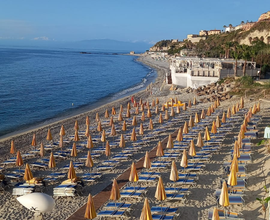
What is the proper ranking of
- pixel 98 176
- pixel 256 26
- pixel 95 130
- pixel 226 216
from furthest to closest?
pixel 256 26 → pixel 95 130 → pixel 98 176 → pixel 226 216

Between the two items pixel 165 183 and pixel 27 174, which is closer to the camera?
pixel 27 174

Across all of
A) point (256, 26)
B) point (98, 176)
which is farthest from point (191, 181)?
point (256, 26)

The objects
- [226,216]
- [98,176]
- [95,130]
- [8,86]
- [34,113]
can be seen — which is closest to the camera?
[226,216]

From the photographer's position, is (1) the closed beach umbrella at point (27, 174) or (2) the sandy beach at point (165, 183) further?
(1) the closed beach umbrella at point (27, 174)

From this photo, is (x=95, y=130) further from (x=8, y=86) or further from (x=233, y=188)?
(x=8, y=86)

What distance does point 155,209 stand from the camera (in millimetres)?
10039

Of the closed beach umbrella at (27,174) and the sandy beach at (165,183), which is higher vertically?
the closed beach umbrella at (27,174)

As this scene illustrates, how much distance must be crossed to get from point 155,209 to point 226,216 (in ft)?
7.32

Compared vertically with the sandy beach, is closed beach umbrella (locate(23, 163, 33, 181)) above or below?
above

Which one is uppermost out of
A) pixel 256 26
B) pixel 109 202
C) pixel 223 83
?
pixel 256 26

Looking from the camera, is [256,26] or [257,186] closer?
[257,186]

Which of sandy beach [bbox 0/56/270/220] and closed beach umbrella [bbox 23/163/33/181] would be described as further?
closed beach umbrella [bbox 23/163/33/181]

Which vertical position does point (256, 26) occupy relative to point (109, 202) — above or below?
above

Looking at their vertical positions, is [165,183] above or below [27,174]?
below
